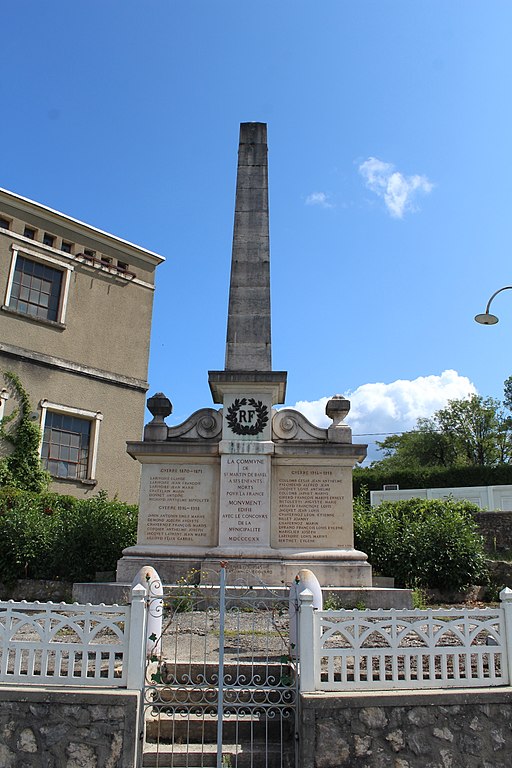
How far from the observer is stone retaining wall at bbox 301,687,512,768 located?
484 cm

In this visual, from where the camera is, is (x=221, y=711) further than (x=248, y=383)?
No

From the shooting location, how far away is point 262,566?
9.97m

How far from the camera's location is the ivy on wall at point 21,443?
63.0 ft

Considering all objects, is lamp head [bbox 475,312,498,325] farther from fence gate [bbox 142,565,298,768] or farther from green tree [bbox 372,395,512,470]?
green tree [bbox 372,395,512,470]

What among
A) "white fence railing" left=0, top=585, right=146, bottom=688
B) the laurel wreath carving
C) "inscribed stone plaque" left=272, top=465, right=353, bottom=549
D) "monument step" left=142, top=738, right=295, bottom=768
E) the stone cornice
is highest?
the stone cornice

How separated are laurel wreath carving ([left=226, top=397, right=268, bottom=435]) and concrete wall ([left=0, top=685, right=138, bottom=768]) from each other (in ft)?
20.2

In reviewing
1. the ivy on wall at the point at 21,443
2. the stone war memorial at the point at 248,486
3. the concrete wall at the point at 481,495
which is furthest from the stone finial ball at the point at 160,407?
the concrete wall at the point at 481,495

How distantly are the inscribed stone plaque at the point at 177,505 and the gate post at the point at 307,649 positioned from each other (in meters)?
5.56

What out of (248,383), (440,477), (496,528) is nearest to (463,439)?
(440,477)

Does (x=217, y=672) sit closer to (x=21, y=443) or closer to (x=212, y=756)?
(x=212, y=756)

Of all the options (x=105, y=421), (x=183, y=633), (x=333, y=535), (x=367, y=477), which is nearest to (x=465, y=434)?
(x=367, y=477)

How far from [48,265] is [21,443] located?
614 cm

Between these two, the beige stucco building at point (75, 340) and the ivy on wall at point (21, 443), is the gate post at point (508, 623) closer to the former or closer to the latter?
the ivy on wall at point (21, 443)

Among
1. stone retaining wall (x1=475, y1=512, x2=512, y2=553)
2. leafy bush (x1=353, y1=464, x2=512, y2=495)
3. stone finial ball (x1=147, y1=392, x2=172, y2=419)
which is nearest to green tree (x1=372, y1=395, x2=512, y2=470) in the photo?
leafy bush (x1=353, y1=464, x2=512, y2=495)
